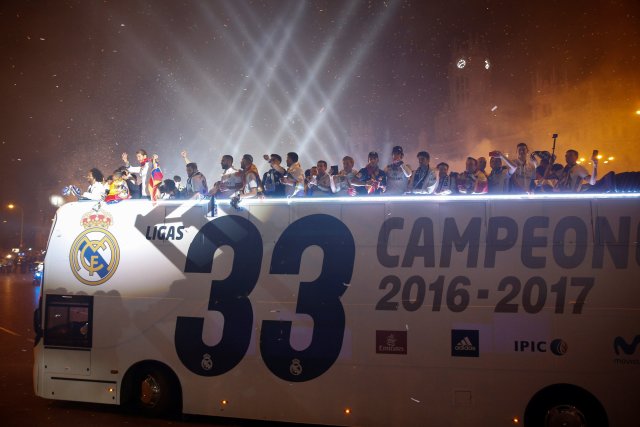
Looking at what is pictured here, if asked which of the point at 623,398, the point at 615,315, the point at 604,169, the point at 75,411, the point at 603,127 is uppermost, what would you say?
the point at 603,127

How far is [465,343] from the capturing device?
6883 mm

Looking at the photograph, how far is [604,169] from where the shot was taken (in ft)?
142

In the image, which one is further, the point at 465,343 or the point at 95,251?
the point at 95,251

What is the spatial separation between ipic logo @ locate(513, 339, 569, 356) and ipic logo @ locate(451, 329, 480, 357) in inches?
20.2

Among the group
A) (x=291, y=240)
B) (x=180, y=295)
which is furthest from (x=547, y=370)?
(x=180, y=295)

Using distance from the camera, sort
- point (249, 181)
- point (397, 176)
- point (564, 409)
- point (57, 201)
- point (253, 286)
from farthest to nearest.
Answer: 1. point (57, 201)
2. point (397, 176)
3. point (249, 181)
4. point (253, 286)
5. point (564, 409)

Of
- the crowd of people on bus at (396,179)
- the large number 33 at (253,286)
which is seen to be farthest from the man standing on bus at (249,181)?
the large number 33 at (253,286)

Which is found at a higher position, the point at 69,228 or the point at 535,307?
the point at 69,228

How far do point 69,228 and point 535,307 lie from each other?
757 centimetres

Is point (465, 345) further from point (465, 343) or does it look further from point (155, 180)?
point (155, 180)

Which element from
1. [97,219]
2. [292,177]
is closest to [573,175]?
[292,177]

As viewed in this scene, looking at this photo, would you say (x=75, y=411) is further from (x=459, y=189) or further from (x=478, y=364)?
(x=459, y=189)

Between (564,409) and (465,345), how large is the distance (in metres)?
1.50

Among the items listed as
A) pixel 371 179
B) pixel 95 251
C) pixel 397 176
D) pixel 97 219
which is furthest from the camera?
pixel 371 179
